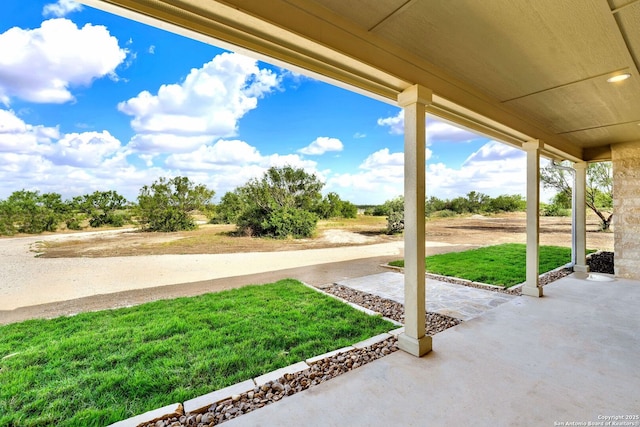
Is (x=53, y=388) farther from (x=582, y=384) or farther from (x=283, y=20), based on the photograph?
(x=582, y=384)

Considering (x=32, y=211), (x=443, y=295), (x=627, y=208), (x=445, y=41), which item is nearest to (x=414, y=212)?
(x=445, y=41)

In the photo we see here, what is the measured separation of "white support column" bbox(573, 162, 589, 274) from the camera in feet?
16.0

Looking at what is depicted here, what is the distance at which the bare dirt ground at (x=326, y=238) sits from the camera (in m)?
4.12

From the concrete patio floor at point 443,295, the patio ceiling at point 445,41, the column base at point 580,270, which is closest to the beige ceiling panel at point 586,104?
the patio ceiling at point 445,41

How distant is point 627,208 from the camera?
448cm

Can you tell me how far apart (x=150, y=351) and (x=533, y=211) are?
14.9 ft

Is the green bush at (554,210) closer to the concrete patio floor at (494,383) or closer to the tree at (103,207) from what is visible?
the concrete patio floor at (494,383)

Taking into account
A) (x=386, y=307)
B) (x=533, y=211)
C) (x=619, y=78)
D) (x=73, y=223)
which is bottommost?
(x=386, y=307)

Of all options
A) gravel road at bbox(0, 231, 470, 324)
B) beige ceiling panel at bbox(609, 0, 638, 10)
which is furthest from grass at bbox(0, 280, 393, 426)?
beige ceiling panel at bbox(609, 0, 638, 10)

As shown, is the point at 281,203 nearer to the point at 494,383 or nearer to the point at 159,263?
the point at 159,263

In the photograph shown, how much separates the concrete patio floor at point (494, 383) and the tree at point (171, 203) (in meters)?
4.48

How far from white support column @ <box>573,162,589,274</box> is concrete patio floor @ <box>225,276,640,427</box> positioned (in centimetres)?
275

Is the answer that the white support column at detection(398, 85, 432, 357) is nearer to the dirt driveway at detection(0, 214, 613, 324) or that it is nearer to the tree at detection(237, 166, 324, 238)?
the dirt driveway at detection(0, 214, 613, 324)

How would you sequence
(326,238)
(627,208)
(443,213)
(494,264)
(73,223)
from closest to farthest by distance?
(73,223) → (627,208) → (494,264) → (326,238) → (443,213)
